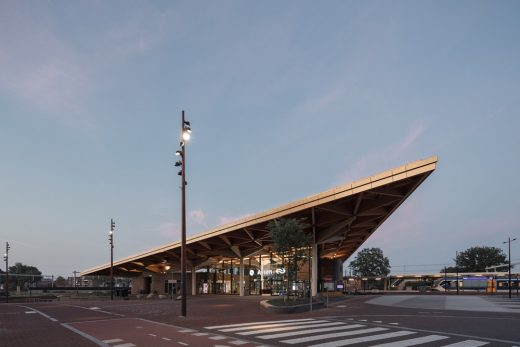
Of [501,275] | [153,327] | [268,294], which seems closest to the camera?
[153,327]

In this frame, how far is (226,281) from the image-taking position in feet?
189

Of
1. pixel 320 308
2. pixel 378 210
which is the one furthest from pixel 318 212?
pixel 320 308

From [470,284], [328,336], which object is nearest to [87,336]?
[328,336]

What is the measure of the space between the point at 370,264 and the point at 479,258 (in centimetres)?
3286

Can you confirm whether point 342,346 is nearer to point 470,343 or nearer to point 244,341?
point 244,341

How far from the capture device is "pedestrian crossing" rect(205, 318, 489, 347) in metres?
12.8

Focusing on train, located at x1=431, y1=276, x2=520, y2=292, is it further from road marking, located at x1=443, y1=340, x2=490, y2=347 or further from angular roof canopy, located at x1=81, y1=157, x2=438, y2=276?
road marking, located at x1=443, y1=340, x2=490, y2=347

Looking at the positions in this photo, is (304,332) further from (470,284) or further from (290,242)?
(470,284)

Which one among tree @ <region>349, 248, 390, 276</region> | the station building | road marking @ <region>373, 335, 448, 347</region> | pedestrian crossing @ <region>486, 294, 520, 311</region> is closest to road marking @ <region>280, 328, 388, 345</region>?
road marking @ <region>373, 335, 448, 347</region>

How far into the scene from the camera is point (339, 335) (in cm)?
1459

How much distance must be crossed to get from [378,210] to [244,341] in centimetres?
3000

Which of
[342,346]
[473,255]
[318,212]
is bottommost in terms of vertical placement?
[473,255]

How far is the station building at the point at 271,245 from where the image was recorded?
3130cm

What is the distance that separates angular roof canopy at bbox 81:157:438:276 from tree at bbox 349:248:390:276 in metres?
68.7
